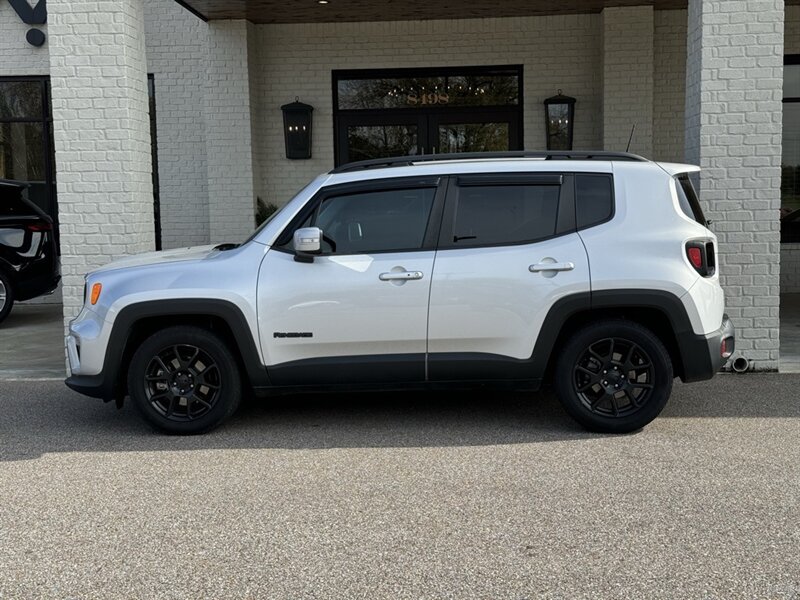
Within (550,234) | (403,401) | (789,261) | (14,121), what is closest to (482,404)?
(403,401)

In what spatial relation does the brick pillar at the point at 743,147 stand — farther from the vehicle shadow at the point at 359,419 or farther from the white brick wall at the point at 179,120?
the white brick wall at the point at 179,120

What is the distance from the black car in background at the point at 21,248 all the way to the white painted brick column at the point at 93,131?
4.28 metres

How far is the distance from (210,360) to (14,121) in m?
9.73

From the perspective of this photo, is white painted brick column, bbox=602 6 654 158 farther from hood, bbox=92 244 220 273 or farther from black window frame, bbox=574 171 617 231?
hood, bbox=92 244 220 273

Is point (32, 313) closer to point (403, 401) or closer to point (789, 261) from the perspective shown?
point (403, 401)

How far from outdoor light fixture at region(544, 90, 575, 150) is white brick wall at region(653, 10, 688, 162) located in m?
1.20

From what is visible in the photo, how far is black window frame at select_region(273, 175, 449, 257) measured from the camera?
622cm

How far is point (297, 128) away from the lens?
13469 mm

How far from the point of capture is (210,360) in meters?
6.26

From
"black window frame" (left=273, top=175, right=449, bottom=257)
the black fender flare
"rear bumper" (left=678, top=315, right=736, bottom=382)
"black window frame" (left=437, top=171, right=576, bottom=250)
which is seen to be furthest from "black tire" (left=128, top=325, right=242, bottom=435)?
"rear bumper" (left=678, top=315, right=736, bottom=382)

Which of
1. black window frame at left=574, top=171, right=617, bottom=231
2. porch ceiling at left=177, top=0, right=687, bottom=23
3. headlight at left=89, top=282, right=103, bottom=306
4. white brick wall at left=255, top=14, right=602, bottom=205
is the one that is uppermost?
porch ceiling at left=177, top=0, right=687, bottom=23

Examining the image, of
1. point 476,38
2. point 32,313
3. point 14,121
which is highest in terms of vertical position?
point 476,38

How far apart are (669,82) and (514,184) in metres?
7.91

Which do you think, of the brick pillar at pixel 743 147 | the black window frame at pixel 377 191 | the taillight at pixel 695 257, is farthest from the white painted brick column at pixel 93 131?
the brick pillar at pixel 743 147
